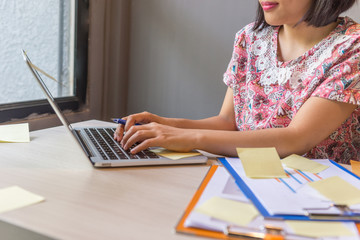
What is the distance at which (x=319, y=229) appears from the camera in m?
0.52

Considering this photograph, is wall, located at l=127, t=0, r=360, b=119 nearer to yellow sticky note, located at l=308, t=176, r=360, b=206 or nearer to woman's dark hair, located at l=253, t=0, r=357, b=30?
woman's dark hair, located at l=253, t=0, r=357, b=30

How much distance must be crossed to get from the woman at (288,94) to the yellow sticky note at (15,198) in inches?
11.0

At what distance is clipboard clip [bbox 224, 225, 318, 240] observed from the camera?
1.63ft

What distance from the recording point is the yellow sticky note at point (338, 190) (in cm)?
62

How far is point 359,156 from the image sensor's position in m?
1.18

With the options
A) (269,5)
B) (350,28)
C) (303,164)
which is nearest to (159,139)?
(303,164)

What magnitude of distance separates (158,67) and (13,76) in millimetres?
644

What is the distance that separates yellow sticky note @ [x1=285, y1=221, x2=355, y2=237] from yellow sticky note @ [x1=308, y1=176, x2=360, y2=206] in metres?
0.08

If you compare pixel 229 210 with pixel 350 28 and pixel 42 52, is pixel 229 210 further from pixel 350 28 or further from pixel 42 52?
pixel 42 52

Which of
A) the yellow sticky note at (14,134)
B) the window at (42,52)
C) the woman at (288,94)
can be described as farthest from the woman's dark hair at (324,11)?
the window at (42,52)

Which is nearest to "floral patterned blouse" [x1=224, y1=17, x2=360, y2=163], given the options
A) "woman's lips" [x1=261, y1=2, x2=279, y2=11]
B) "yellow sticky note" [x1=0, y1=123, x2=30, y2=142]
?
"woman's lips" [x1=261, y1=2, x2=279, y2=11]

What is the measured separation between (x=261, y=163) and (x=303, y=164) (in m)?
0.10

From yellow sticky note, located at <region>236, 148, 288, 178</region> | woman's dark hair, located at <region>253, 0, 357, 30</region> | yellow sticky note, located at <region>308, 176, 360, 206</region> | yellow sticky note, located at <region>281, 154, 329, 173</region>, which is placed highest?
A: woman's dark hair, located at <region>253, 0, 357, 30</region>

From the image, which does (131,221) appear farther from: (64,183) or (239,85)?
(239,85)
